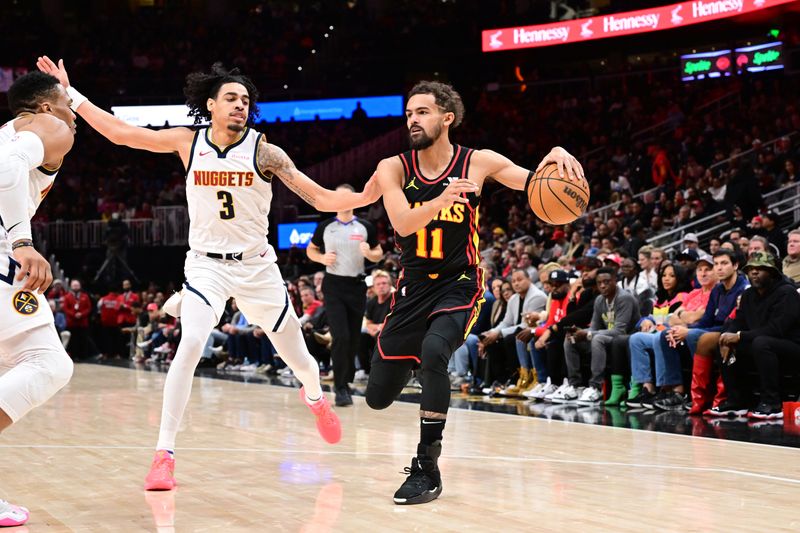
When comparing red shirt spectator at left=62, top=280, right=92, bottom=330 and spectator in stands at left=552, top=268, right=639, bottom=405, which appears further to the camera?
red shirt spectator at left=62, top=280, right=92, bottom=330

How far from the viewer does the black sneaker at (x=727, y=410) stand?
8641 mm

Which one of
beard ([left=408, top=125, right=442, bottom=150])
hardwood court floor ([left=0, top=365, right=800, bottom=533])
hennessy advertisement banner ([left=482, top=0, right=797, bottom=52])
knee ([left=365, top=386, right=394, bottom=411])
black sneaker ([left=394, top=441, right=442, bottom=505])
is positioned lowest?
hardwood court floor ([left=0, top=365, right=800, bottom=533])

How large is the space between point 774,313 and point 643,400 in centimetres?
162

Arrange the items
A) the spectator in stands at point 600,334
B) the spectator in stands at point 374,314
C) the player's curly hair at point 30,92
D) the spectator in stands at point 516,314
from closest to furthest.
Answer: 1. the player's curly hair at point 30,92
2. the spectator in stands at point 600,334
3. the spectator in stands at point 516,314
4. the spectator in stands at point 374,314

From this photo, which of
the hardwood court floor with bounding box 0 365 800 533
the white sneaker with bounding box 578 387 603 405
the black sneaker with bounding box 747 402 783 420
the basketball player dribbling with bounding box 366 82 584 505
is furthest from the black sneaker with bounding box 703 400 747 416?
the basketball player dribbling with bounding box 366 82 584 505

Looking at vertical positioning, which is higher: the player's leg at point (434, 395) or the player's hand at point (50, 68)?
the player's hand at point (50, 68)

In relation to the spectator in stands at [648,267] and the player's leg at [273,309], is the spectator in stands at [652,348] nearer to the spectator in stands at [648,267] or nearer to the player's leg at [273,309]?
the spectator in stands at [648,267]

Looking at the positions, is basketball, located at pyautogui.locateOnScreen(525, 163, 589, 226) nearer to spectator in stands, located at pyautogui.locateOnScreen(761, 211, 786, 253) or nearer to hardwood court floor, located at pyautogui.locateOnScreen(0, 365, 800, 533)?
hardwood court floor, located at pyautogui.locateOnScreen(0, 365, 800, 533)

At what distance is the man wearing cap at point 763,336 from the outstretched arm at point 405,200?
432 centimetres

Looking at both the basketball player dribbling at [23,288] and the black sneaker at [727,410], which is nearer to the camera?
the basketball player dribbling at [23,288]

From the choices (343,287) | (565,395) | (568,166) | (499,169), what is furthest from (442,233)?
(565,395)

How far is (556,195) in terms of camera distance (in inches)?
197

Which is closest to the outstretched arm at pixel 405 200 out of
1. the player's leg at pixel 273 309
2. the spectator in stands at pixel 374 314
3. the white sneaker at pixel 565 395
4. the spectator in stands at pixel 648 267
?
the player's leg at pixel 273 309

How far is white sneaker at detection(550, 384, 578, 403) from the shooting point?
10.2m
